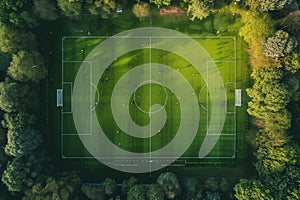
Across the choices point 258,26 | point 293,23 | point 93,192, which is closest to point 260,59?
point 258,26

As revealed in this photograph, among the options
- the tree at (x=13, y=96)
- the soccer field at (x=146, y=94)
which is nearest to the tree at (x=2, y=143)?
the tree at (x=13, y=96)

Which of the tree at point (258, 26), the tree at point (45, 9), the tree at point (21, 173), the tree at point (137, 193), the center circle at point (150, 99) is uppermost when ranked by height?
the tree at point (45, 9)

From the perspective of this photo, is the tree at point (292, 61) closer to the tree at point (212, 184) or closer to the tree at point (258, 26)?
the tree at point (258, 26)

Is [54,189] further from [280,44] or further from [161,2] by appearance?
[280,44]

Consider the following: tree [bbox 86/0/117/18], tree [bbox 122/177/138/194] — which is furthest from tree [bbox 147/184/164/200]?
tree [bbox 86/0/117/18]

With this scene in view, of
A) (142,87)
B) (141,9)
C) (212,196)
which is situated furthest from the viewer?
(142,87)

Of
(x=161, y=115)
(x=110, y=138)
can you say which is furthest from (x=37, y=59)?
(x=161, y=115)
